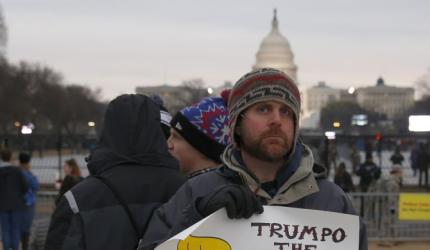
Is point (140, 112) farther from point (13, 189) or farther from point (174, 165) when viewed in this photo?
point (13, 189)

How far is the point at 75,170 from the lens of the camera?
10.1 metres

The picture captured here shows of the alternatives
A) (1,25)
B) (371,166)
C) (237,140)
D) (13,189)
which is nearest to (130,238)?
(237,140)

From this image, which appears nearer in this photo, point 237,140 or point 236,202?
point 236,202

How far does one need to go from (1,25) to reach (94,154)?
53.0 m

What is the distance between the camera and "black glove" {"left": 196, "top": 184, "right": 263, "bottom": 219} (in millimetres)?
2512

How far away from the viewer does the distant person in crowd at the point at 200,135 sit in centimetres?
387

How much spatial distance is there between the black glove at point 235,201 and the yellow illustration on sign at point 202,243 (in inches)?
3.6

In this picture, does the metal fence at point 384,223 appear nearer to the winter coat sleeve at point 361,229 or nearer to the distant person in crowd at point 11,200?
the distant person in crowd at point 11,200

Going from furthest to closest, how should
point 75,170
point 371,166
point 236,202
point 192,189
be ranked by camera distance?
point 371,166 < point 75,170 < point 192,189 < point 236,202

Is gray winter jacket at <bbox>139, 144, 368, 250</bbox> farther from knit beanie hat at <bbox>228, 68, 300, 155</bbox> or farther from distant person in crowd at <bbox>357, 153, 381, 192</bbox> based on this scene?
distant person in crowd at <bbox>357, 153, 381, 192</bbox>

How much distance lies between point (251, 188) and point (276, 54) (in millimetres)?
131836

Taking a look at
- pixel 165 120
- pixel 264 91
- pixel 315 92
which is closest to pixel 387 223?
pixel 165 120

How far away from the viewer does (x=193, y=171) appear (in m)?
4.01

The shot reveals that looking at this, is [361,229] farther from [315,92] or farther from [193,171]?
[315,92]
